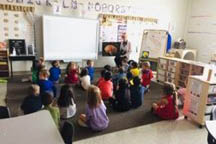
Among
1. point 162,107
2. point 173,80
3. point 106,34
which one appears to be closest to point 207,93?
point 162,107

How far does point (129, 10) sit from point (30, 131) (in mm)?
5712

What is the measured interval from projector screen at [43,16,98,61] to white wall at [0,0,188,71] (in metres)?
0.23

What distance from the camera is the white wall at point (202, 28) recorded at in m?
6.68

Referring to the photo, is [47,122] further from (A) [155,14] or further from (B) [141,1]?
(A) [155,14]

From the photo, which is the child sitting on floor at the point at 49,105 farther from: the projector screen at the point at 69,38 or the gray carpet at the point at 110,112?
the projector screen at the point at 69,38

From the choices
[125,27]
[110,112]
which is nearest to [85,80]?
[110,112]

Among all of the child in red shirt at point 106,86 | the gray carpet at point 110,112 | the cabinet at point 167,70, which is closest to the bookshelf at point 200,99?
the gray carpet at point 110,112

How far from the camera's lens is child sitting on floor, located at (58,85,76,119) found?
2.69m

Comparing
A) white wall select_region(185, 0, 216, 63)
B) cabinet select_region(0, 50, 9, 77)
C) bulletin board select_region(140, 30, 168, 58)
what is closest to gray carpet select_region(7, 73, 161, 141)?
cabinet select_region(0, 50, 9, 77)

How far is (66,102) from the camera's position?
9.02 ft

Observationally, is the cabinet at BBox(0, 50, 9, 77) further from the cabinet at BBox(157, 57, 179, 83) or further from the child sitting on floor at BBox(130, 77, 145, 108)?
the cabinet at BBox(157, 57, 179, 83)

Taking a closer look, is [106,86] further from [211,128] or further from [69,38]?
[69,38]

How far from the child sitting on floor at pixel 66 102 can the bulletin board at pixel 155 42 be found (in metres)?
3.86

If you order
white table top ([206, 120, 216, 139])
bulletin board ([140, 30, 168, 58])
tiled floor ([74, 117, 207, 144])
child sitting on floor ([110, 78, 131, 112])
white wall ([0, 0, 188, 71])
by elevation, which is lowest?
tiled floor ([74, 117, 207, 144])
